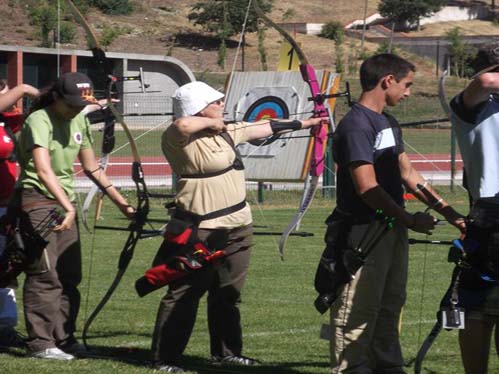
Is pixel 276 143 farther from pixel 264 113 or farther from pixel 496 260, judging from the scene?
pixel 496 260

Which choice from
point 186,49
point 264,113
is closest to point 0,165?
point 264,113

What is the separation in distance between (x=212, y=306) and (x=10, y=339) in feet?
4.28

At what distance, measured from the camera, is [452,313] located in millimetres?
4852

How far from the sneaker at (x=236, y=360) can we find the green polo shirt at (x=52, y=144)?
1.19 m

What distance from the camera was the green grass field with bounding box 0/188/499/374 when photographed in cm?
617

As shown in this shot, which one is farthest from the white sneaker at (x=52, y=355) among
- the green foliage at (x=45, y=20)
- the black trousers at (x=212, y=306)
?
the green foliage at (x=45, y=20)

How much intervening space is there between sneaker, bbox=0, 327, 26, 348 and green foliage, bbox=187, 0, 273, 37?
27.9 metres

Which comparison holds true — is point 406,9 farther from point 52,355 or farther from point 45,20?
point 52,355

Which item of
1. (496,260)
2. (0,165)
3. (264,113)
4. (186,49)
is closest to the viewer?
(496,260)

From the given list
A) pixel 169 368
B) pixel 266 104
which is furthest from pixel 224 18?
pixel 169 368

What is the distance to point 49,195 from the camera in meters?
6.24

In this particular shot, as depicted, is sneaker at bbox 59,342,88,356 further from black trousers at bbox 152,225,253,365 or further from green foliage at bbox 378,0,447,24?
green foliage at bbox 378,0,447,24

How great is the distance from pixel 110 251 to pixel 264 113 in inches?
153

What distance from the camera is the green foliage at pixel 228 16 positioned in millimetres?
36000
